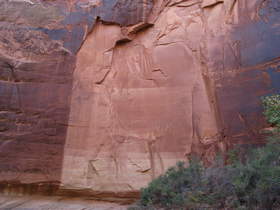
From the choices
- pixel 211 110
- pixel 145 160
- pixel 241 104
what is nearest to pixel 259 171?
pixel 241 104

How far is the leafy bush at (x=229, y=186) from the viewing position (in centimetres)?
463

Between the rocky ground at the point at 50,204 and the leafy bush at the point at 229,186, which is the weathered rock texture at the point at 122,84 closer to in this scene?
the rocky ground at the point at 50,204

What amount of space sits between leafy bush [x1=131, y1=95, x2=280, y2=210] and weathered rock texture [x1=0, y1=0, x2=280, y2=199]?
151cm

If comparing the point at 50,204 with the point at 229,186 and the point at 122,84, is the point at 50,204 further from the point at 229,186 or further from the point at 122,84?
the point at 229,186

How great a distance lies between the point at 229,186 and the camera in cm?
525

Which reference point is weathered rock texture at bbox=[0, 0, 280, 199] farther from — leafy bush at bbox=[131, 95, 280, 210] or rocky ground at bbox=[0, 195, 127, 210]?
leafy bush at bbox=[131, 95, 280, 210]

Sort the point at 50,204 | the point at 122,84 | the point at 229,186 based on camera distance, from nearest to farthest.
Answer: the point at 229,186 → the point at 50,204 → the point at 122,84

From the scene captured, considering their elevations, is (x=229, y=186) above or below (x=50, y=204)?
above

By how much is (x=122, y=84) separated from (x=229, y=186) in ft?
16.2

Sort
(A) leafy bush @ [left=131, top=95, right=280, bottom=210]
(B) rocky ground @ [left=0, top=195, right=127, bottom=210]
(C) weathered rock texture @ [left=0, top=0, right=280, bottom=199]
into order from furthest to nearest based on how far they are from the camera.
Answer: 1. (C) weathered rock texture @ [left=0, top=0, right=280, bottom=199]
2. (B) rocky ground @ [left=0, top=195, right=127, bottom=210]
3. (A) leafy bush @ [left=131, top=95, right=280, bottom=210]

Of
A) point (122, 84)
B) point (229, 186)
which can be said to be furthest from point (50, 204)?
point (229, 186)

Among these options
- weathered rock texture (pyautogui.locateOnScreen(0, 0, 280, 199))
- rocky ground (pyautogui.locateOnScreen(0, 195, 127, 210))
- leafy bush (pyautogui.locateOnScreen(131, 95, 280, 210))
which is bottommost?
rocky ground (pyautogui.locateOnScreen(0, 195, 127, 210))

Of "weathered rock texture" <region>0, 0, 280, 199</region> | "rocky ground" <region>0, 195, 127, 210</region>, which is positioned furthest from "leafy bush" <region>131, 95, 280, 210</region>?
"rocky ground" <region>0, 195, 127, 210</region>

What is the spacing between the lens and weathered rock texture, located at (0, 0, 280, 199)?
7965 mm
